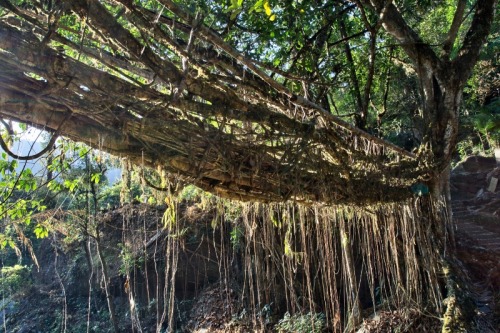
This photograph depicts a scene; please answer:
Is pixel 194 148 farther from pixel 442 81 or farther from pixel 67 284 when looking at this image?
pixel 67 284

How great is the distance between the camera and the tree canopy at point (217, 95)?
129cm

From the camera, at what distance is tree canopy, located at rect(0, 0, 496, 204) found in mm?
1286

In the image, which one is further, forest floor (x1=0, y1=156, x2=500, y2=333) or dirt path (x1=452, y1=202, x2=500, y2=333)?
forest floor (x1=0, y1=156, x2=500, y2=333)

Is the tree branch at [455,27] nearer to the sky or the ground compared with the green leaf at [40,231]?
nearer to the sky

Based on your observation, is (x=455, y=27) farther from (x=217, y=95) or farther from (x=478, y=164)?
(x=478, y=164)

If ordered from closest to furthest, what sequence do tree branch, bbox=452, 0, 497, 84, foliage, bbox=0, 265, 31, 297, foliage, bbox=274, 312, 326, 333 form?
1. tree branch, bbox=452, 0, 497, 84
2. foliage, bbox=274, 312, 326, 333
3. foliage, bbox=0, 265, 31, 297

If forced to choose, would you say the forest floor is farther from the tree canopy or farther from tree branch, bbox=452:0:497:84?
tree branch, bbox=452:0:497:84

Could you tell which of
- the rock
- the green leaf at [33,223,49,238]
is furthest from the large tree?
the rock

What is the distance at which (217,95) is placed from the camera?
67.6 inches

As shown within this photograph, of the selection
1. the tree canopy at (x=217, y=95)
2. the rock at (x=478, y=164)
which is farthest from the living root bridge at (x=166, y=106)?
the rock at (x=478, y=164)

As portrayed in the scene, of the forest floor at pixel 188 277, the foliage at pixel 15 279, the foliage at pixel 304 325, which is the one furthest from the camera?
the foliage at pixel 15 279

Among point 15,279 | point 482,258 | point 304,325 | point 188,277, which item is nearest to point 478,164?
point 482,258

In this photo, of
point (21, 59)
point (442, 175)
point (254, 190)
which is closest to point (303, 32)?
point (442, 175)

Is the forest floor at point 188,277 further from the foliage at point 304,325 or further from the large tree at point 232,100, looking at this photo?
the large tree at point 232,100
